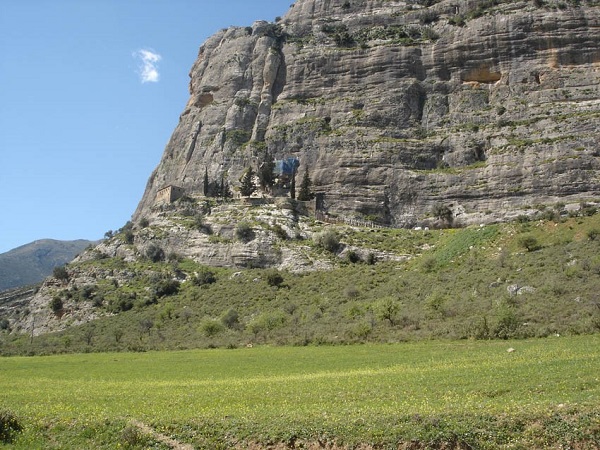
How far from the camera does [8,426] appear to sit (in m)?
16.7

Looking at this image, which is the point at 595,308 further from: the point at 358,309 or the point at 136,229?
the point at 136,229

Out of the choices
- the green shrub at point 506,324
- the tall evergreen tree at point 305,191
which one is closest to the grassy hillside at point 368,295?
the green shrub at point 506,324

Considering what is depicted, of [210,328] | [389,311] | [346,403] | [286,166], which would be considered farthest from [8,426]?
[286,166]

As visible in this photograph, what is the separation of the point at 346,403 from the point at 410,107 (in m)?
87.5

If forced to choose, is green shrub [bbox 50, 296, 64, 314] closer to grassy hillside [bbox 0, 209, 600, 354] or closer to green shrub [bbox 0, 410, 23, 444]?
grassy hillside [bbox 0, 209, 600, 354]

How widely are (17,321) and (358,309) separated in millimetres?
56920

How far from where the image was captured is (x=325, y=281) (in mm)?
65938

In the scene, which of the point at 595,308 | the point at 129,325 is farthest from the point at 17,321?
the point at 595,308

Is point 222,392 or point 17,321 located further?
point 17,321

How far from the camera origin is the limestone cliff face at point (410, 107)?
83125mm

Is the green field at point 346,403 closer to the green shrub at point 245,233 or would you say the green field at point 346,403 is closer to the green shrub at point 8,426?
the green shrub at point 8,426

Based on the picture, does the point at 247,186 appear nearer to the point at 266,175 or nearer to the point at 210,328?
the point at 266,175

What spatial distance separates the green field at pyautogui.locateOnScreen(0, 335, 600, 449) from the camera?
14008mm

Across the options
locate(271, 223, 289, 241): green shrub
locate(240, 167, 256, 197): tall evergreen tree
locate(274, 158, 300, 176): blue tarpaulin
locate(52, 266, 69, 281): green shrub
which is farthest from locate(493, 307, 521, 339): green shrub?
locate(52, 266, 69, 281): green shrub
